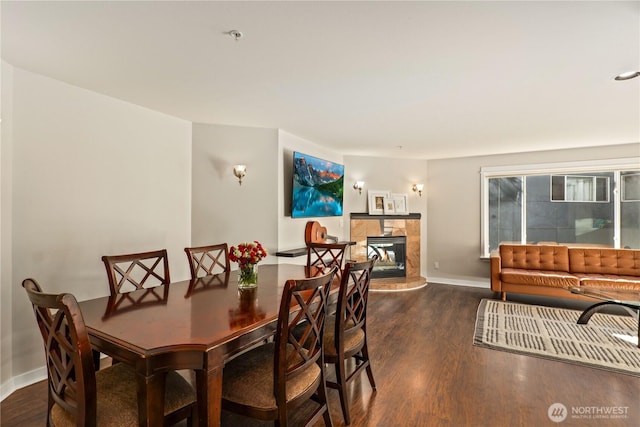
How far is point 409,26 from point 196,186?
2.98m

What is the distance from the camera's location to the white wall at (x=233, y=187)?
3980 millimetres

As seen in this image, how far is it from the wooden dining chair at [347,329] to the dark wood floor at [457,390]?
22 cm

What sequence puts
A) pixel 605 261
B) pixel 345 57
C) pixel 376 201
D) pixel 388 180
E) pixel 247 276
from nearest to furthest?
pixel 345 57
pixel 247 276
pixel 605 261
pixel 376 201
pixel 388 180

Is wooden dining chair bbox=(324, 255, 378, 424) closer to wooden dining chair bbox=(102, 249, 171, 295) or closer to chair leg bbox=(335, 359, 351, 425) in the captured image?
chair leg bbox=(335, 359, 351, 425)

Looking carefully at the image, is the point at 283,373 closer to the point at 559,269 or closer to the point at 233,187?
the point at 233,187

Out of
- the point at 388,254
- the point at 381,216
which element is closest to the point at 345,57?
the point at 381,216

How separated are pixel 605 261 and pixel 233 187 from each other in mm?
5447

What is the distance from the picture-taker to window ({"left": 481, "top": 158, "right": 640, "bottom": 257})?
5.26 m

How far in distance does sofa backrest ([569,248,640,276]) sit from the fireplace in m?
2.60

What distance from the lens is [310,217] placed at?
4812 millimetres

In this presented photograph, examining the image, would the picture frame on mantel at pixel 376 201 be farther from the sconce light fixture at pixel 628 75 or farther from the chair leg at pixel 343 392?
the chair leg at pixel 343 392

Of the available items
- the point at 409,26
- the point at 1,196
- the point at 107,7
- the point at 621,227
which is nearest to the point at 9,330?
the point at 1,196

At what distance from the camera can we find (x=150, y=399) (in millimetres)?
1323

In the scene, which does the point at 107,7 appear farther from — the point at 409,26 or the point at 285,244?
the point at 285,244
